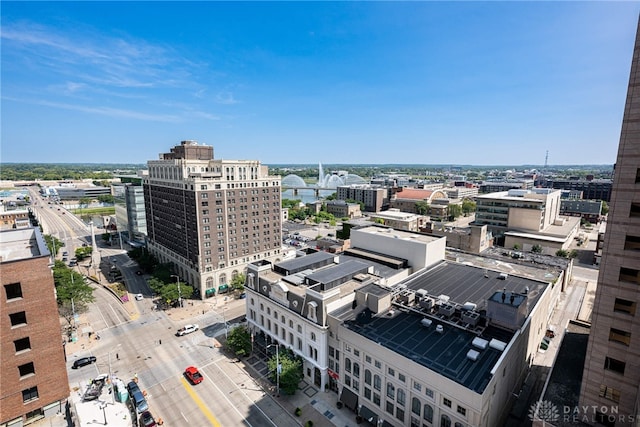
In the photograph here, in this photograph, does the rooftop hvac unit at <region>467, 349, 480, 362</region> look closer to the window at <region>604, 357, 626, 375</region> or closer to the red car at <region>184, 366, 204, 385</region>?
the window at <region>604, 357, 626, 375</region>

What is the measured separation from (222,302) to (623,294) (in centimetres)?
8332

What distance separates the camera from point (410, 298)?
56594 millimetres

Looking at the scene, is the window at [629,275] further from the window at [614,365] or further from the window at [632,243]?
the window at [614,365]

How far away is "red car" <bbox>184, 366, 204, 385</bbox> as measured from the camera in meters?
56.1

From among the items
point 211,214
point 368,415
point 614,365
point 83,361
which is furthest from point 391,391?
point 211,214

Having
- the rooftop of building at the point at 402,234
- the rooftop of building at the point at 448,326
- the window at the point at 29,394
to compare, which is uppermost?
the rooftop of building at the point at 402,234

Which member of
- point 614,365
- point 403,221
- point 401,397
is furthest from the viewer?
point 403,221

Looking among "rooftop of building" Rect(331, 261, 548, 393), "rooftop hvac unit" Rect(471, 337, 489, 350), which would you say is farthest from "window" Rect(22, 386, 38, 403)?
"rooftop hvac unit" Rect(471, 337, 489, 350)

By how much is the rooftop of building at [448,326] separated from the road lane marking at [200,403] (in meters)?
24.3

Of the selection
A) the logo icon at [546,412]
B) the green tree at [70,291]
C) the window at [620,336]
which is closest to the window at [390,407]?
the logo icon at [546,412]

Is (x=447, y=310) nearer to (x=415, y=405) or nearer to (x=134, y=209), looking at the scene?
(x=415, y=405)

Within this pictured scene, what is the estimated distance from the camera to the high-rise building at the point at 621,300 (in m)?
29.3

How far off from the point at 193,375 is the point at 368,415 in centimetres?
3169

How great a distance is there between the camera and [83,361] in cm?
6150
